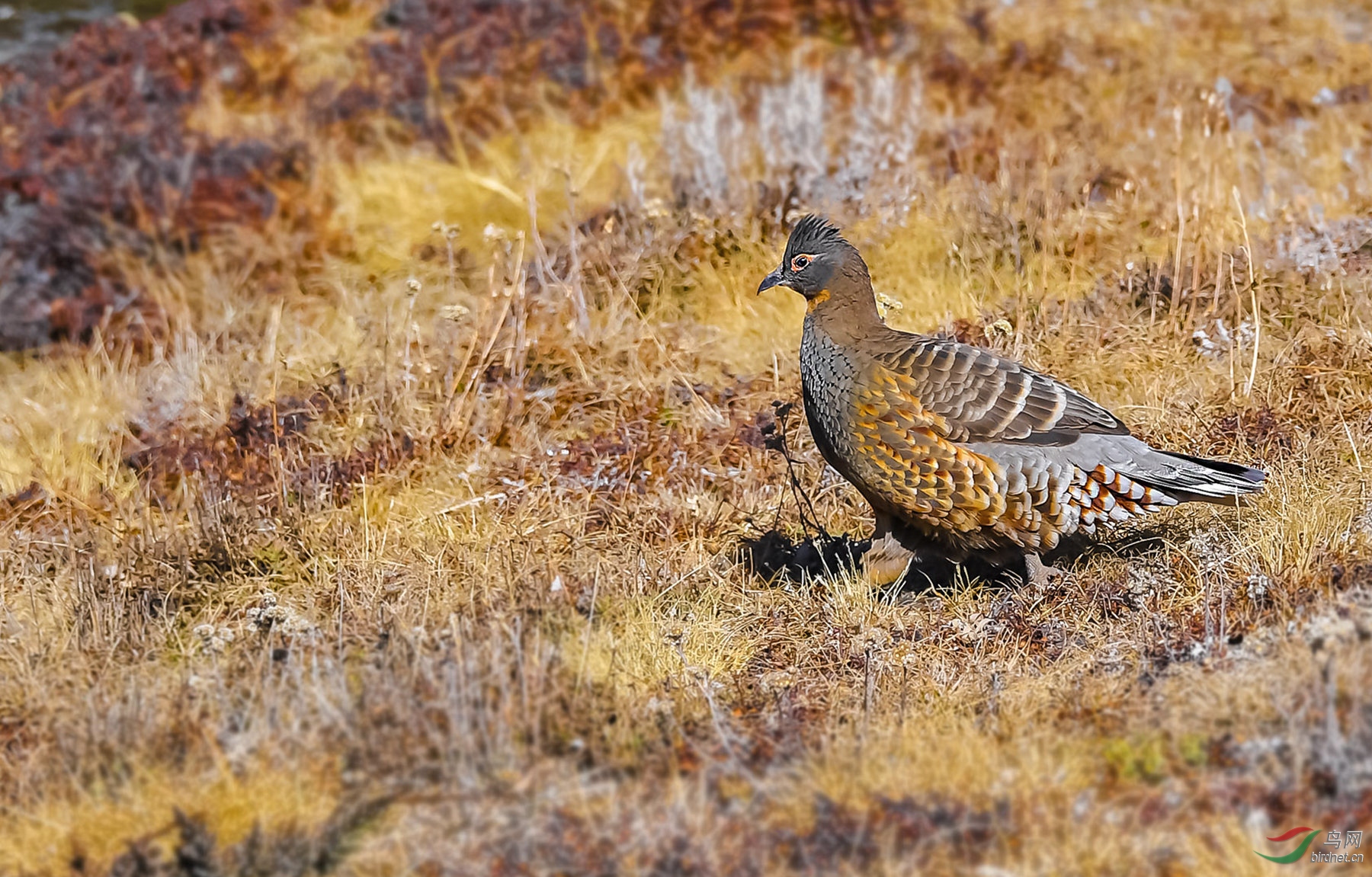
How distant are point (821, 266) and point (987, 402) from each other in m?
0.84

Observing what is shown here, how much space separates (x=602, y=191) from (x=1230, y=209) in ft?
12.1

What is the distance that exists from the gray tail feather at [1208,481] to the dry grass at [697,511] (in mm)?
235

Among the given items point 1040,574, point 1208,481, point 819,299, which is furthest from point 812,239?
point 1208,481

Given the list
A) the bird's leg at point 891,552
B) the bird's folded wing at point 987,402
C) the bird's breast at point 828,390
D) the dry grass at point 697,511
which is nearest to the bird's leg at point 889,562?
the bird's leg at point 891,552

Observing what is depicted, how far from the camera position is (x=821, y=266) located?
5531 millimetres

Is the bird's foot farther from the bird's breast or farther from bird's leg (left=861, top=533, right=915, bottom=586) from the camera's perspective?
the bird's breast

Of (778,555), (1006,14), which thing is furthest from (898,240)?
(1006,14)

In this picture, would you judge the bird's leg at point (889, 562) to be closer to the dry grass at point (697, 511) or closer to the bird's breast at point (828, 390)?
the dry grass at point (697, 511)

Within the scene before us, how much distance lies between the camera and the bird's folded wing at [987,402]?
5.16m

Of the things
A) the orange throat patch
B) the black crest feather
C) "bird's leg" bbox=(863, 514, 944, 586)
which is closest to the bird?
"bird's leg" bbox=(863, 514, 944, 586)

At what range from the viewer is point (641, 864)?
156 inches

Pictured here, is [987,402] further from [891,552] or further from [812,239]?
[812,239]

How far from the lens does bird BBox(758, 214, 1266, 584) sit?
5148mm

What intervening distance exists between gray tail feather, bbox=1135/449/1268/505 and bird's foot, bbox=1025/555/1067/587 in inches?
20.5
